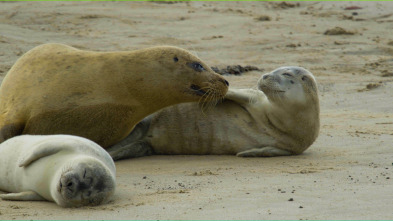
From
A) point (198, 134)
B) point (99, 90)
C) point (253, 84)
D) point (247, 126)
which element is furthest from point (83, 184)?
point (253, 84)

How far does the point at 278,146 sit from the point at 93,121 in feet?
5.45

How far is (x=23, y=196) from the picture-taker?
16.0 ft

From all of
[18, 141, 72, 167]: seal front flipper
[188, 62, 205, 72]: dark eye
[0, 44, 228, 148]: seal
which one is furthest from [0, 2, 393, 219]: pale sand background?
[188, 62, 205, 72]: dark eye

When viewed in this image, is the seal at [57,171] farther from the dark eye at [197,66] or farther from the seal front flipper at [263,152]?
the seal front flipper at [263,152]

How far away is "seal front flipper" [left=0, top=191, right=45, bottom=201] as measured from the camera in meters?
4.86

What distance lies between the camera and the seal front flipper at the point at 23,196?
486 cm

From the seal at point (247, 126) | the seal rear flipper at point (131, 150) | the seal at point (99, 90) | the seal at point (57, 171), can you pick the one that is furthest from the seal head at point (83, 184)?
the seal at point (247, 126)

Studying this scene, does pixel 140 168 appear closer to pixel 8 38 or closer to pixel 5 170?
pixel 5 170

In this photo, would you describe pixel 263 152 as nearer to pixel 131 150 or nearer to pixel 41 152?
pixel 131 150

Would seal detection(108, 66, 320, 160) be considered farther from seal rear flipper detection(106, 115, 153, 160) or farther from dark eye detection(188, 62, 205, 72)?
dark eye detection(188, 62, 205, 72)

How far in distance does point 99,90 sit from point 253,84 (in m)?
3.95

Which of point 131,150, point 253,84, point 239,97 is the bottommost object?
point 253,84

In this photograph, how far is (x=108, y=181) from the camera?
15.4 ft

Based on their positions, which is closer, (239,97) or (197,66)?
(197,66)
